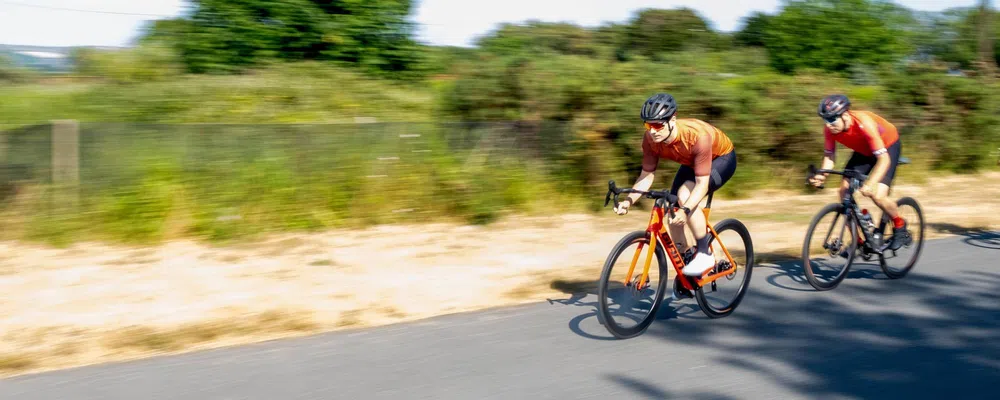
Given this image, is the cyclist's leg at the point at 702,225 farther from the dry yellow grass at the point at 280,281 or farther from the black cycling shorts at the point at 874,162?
the black cycling shorts at the point at 874,162

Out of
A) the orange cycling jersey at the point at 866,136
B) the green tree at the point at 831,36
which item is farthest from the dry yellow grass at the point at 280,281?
the green tree at the point at 831,36

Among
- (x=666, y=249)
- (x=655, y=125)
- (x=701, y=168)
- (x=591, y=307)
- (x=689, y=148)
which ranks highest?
(x=655, y=125)

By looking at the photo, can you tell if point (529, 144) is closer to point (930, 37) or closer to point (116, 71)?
point (116, 71)

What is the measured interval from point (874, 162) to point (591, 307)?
2836 millimetres

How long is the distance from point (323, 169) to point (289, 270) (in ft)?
6.73

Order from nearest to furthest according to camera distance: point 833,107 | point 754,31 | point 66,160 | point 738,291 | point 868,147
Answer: point 738,291 → point 833,107 → point 868,147 → point 66,160 → point 754,31

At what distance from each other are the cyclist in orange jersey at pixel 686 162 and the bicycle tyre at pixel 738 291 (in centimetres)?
23

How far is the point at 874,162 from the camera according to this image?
7551 millimetres

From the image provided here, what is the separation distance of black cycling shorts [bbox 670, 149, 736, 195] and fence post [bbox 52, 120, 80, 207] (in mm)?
5708

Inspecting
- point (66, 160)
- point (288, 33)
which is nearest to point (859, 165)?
point (66, 160)

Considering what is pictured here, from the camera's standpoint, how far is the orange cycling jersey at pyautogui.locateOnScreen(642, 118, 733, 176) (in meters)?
5.82

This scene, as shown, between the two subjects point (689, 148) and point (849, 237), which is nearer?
point (689, 148)

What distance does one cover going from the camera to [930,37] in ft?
124

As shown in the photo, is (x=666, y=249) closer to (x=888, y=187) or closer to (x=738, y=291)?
(x=738, y=291)
